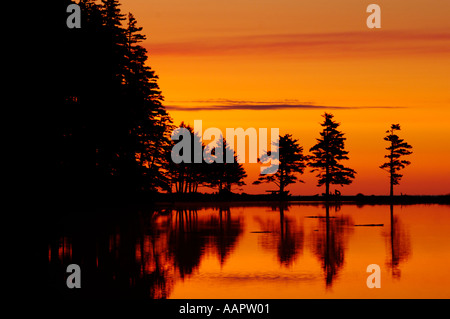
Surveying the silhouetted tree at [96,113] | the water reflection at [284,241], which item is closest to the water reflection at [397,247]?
the water reflection at [284,241]

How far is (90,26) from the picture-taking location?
4941cm

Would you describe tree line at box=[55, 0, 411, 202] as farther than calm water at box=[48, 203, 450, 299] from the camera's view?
Yes

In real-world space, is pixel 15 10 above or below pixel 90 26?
below

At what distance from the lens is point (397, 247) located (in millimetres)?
33250

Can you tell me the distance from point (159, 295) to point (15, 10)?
19.2m

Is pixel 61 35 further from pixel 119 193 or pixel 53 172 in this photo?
pixel 119 193

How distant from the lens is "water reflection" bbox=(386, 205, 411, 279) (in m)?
25.8

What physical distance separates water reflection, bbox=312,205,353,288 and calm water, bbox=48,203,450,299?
0.05 m

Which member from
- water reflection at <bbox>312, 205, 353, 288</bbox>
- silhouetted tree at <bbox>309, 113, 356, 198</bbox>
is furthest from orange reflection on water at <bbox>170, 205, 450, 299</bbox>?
silhouetted tree at <bbox>309, 113, 356, 198</bbox>

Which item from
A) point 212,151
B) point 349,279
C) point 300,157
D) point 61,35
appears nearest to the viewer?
point 349,279

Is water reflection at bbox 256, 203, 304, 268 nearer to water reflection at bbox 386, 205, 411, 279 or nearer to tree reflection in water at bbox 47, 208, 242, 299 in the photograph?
tree reflection in water at bbox 47, 208, 242, 299

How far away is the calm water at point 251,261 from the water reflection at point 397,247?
0.04 m

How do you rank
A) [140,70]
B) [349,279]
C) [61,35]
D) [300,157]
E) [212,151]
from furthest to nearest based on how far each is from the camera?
[212,151]
[300,157]
[140,70]
[61,35]
[349,279]
